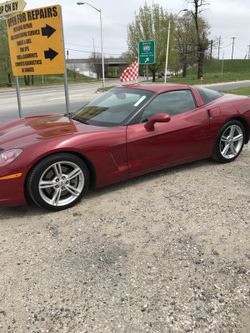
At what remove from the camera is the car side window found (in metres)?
3.99

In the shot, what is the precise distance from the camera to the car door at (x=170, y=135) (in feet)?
12.5

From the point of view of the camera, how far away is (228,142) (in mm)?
4801

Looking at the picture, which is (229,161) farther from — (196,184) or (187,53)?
(187,53)

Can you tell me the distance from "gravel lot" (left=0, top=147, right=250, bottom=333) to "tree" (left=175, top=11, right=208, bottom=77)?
127 ft

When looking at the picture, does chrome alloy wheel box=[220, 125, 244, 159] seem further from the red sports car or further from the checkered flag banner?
the checkered flag banner

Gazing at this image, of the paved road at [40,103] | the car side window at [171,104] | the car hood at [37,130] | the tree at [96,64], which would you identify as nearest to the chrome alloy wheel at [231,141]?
the car side window at [171,104]

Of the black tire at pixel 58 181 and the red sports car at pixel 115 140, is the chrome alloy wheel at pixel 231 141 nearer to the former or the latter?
the red sports car at pixel 115 140

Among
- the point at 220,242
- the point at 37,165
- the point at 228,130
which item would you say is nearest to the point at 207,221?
the point at 220,242

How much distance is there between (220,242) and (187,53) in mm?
40214

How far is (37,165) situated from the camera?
3.16 meters

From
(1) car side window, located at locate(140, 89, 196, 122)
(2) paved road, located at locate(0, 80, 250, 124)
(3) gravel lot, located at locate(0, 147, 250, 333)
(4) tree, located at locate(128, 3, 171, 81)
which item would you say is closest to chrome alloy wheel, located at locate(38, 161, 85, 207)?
(3) gravel lot, located at locate(0, 147, 250, 333)

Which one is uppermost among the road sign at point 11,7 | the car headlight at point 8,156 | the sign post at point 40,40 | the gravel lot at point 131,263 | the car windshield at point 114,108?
the road sign at point 11,7

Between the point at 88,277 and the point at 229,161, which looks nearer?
the point at 88,277

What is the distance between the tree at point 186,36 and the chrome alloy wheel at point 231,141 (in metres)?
36.6
